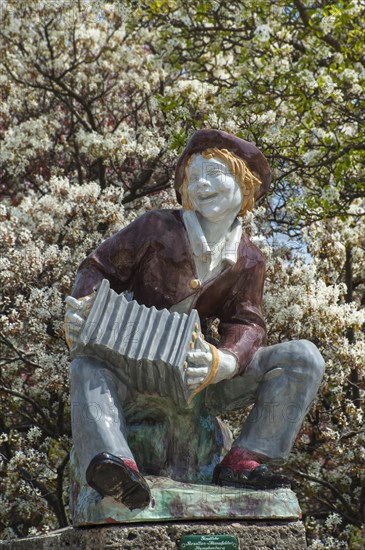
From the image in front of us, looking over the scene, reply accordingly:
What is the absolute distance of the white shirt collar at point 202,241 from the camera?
4637 mm

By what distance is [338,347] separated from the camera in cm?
893

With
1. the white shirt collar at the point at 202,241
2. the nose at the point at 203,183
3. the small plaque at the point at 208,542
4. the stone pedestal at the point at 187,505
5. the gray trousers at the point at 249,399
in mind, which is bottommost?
the small plaque at the point at 208,542

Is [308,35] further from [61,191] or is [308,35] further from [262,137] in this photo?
[61,191]

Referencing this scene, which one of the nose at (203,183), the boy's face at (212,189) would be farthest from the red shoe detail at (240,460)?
the nose at (203,183)

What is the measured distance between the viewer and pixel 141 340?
423cm

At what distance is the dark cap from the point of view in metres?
4.77

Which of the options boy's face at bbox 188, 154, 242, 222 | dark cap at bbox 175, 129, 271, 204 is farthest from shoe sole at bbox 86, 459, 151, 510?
dark cap at bbox 175, 129, 271, 204

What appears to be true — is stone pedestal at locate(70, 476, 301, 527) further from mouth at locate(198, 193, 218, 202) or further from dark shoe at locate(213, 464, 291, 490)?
mouth at locate(198, 193, 218, 202)

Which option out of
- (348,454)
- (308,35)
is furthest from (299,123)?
(348,454)

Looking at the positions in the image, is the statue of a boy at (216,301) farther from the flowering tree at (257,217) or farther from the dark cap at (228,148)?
the flowering tree at (257,217)

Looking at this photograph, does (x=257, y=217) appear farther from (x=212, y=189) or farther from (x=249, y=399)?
(x=249, y=399)

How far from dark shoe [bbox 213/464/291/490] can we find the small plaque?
27cm

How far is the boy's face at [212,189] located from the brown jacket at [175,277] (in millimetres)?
151

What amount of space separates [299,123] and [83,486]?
5.70 meters
